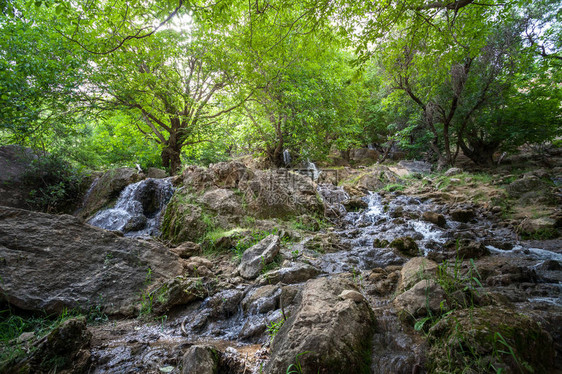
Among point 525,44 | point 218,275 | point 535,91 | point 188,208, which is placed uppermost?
point 525,44

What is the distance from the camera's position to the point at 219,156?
14.4 m

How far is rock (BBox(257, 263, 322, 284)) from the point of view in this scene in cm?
322

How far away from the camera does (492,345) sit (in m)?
1.26

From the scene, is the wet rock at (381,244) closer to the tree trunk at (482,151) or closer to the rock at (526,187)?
the rock at (526,187)

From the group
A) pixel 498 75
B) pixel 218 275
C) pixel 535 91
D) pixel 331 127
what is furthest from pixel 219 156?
pixel 535 91

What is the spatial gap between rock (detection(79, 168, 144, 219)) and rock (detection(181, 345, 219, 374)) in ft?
28.5

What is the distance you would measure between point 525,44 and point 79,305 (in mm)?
16588

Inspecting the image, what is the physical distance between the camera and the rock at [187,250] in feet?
14.7

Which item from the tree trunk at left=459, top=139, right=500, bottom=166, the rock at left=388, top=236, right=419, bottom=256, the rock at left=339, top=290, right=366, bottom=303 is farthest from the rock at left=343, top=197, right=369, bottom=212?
the tree trunk at left=459, top=139, right=500, bottom=166

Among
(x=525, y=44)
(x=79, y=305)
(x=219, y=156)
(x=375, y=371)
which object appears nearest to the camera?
(x=375, y=371)

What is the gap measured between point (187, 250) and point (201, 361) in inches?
126

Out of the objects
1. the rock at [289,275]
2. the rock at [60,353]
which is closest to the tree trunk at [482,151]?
the rock at [289,275]

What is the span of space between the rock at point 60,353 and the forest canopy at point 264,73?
358cm

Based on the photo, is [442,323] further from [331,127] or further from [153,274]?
[331,127]
